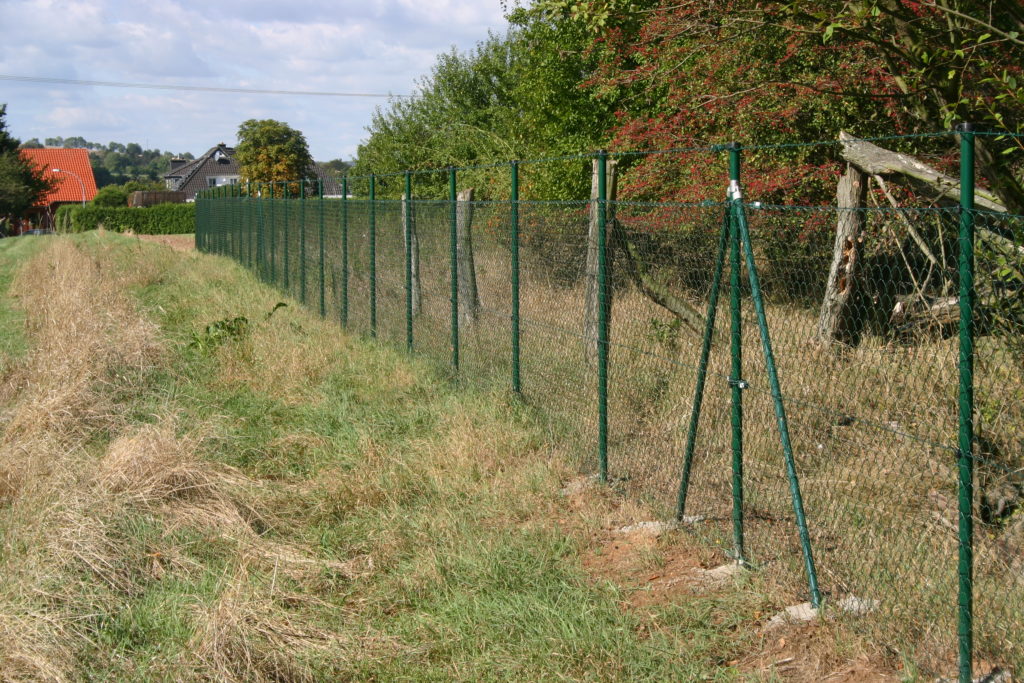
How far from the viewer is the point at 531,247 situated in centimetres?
655

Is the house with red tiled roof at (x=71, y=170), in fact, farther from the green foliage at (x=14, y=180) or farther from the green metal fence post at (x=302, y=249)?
the green metal fence post at (x=302, y=249)

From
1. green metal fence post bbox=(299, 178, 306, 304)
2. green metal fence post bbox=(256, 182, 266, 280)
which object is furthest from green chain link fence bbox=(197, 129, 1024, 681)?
green metal fence post bbox=(256, 182, 266, 280)

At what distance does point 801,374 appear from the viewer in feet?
15.3

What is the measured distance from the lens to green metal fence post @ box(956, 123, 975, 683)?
123 inches

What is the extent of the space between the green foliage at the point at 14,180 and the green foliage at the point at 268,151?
39.5 ft

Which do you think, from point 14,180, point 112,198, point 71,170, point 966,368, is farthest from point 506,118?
point 71,170

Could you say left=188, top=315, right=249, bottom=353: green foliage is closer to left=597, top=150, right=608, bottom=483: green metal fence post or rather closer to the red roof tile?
left=597, top=150, right=608, bottom=483: green metal fence post

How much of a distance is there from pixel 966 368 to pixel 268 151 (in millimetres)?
61478

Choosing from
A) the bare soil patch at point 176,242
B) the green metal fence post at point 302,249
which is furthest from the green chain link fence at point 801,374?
the bare soil patch at point 176,242

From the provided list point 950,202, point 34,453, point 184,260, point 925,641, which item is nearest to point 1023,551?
point 925,641

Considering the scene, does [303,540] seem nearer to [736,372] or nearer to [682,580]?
[682,580]

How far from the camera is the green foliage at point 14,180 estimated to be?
5250 cm

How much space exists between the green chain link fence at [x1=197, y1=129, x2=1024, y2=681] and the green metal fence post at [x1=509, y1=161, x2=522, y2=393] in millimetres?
18

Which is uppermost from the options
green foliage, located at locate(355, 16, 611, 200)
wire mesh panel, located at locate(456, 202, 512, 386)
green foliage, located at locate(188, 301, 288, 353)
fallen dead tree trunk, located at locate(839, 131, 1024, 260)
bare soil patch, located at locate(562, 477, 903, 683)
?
green foliage, located at locate(355, 16, 611, 200)
